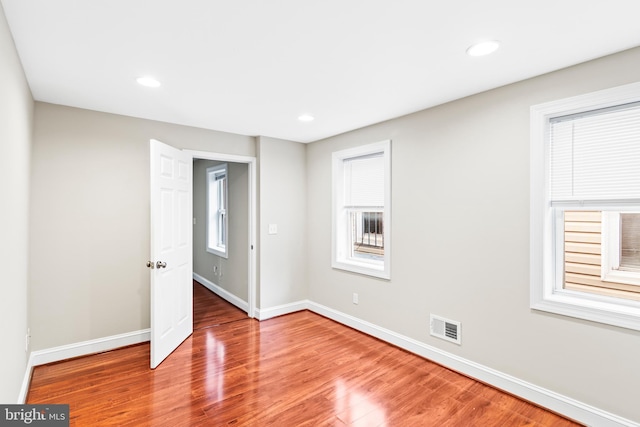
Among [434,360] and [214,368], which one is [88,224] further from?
[434,360]

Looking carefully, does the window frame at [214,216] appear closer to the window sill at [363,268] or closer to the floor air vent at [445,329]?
the window sill at [363,268]

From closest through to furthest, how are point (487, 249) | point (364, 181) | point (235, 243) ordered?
point (487, 249) < point (364, 181) < point (235, 243)

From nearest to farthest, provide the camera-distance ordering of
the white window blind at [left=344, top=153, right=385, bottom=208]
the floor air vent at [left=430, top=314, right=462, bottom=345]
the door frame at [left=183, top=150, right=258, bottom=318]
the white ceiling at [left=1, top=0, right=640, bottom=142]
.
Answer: the white ceiling at [left=1, top=0, right=640, bottom=142] < the floor air vent at [left=430, top=314, right=462, bottom=345] < the white window blind at [left=344, top=153, right=385, bottom=208] < the door frame at [left=183, top=150, right=258, bottom=318]

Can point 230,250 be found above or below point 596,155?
below

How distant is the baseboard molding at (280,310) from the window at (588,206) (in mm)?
2887

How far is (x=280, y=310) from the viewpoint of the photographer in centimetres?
427

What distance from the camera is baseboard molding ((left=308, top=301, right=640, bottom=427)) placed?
202cm

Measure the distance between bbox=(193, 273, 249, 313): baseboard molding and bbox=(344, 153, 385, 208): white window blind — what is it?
202 cm

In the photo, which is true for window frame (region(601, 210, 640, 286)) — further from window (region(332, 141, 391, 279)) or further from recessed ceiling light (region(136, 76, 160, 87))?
recessed ceiling light (region(136, 76, 160, 87))

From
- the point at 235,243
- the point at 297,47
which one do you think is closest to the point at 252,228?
the point at 235,243

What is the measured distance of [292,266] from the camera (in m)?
4.42

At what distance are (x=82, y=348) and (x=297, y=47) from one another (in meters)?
3.32

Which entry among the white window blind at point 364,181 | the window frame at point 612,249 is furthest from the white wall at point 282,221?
the window frame at point 612,249

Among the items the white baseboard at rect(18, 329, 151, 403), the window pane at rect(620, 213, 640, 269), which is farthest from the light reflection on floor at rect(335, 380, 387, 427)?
the white baseboard at rect(18, 329, 151, 403)
